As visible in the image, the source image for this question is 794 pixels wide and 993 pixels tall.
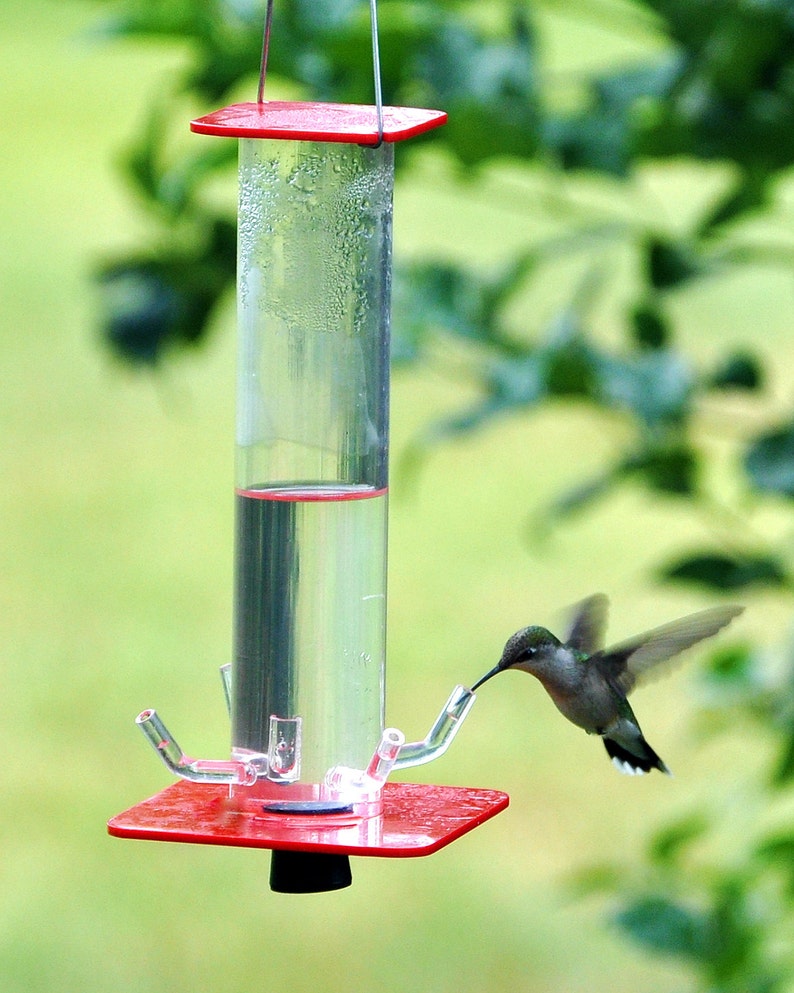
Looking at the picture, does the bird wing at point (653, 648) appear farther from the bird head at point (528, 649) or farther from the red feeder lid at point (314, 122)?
the red feeder lid at point (314, 122)

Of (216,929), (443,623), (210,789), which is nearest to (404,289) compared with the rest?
(210,789)

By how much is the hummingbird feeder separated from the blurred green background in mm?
726

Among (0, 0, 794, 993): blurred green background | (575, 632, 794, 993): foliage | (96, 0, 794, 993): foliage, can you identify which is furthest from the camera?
(0, 0, 794, 993): blurred green background

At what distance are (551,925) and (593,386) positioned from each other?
426cm

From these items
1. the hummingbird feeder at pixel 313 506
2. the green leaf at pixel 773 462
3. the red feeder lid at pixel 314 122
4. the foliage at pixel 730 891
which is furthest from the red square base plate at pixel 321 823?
the foliage at pixel 730 891

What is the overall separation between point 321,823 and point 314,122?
29.8 inches

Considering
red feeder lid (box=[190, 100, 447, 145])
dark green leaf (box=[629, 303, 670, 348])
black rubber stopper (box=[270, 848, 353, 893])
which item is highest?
red feeder lid (box=[190, 100, 447, 145])

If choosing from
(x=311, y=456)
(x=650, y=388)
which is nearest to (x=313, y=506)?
(x=311, y=456)

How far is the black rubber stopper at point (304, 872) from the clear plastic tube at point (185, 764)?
0.13 m

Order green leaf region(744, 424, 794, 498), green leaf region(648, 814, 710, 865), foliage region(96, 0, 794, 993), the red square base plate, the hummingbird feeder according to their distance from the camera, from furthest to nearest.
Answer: green leaf region(648, 814, 710, 865) < green leaf region(744, 424, 794, 498) < foliage region(96, 0, 794, 993) < the hummingbird feeder < the red square base plate

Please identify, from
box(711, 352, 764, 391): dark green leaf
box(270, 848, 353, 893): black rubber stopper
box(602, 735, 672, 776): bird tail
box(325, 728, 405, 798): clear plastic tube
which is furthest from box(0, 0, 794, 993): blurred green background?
box(270, 848, 353, 893): black rubber stopper

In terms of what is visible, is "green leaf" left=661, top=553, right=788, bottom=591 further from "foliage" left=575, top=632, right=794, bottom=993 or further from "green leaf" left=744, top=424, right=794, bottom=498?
"foliage" left=575, top=632, right=794, bottom=993

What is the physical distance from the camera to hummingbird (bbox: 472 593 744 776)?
2.36 m

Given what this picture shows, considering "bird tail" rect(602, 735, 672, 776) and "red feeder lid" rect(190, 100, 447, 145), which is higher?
"red feeder lid" rect(190, 100, 447, 145)
